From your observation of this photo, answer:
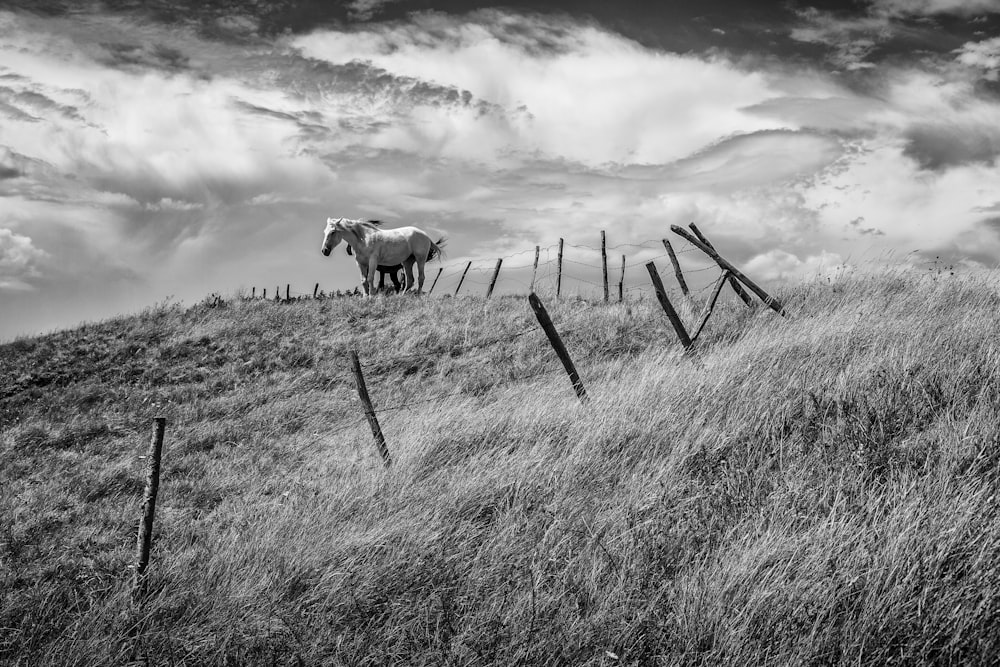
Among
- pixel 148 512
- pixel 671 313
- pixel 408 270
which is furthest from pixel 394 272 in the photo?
pixel 148 512

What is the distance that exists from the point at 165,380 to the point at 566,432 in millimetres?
11561

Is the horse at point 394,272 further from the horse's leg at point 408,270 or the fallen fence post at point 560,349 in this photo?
the fallen fence post at point 560,349

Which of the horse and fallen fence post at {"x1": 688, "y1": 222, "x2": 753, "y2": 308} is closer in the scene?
fallen fence post at {"x1": 688, "y1": 222, "x2": 753, "y2": 308}

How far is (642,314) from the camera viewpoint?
14477mm

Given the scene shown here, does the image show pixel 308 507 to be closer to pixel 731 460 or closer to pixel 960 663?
pixel 731 460

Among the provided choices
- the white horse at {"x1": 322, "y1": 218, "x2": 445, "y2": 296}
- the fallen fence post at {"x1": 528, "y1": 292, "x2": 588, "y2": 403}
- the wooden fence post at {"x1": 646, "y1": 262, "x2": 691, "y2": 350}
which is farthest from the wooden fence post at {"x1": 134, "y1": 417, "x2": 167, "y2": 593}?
the white horse at {"x1": 322, "y1": 218, "x2": 445, "y2": 296}

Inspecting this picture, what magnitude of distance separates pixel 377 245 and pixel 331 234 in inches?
63.9

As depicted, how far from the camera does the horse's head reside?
2155 cm

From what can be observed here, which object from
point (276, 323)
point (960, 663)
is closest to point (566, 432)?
point (960, 663)

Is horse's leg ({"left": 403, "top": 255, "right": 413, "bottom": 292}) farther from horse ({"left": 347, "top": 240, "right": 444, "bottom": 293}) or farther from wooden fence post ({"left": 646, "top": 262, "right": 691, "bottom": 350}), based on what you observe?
wooden fence post ({"left": 646, "top": 262, "right": 691, "bottom": 350})

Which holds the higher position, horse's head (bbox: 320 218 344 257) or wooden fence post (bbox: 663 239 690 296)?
horse's head (bbox: 320 218 344 257)

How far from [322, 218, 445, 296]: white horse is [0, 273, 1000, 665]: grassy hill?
40.3 ft

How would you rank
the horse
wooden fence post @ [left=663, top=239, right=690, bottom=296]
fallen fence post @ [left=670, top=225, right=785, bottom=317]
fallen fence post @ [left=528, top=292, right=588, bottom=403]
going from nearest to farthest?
fallen fence post @ [left=528, top=292, right=588, bottom=403]
fallen fence post @ [left=670, top=225, right=785, bottom=317]
wooden fence post @ [left=663, top=239, right=690, bottom=296]
the horse

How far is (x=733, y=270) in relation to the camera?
11.5m
